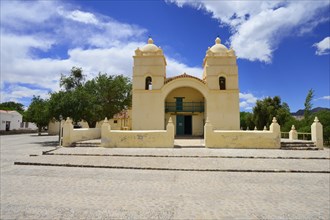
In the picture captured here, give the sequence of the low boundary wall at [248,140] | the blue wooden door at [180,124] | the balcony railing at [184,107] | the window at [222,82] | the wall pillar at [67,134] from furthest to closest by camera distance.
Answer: the blue wooden door at [180,124] < the balcony railing at [184,107] < the window at [222,82] < the wall pillar at [67,134] < the low boundary wall at [248,140]

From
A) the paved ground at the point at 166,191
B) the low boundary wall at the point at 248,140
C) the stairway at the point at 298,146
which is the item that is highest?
the low boundary wall at the point at 248,140

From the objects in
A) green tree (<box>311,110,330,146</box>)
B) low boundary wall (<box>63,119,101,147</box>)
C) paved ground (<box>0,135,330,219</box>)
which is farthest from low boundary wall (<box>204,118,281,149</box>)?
low boundary wall (<box>63,119,101,147</box>)

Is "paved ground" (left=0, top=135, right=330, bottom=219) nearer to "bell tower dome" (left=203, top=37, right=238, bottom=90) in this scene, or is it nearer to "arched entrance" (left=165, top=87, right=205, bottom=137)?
"bell tower dome" (left=203, top=37, right=238, bottom=90)

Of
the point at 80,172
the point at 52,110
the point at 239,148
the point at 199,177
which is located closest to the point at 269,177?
the point at 199,177

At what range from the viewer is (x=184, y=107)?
24.5 meters

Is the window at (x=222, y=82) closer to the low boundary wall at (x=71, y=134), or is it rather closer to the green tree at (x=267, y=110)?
the low boundary wall at (x=71, y=134)

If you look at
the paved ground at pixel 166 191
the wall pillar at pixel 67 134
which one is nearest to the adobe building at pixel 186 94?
the wall pillar at pixel 67 134

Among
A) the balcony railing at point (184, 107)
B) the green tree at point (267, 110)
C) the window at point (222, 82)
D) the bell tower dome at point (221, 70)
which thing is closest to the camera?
the bell tower dome at point (221, 70)

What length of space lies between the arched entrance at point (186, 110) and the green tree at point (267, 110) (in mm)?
16299

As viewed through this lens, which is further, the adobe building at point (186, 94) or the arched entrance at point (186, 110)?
the arched entrance at point (186, 110)

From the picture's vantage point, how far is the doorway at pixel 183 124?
24.8 m

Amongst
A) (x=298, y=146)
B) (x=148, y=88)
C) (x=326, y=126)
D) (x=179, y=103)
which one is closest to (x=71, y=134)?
(x=148, y=88)

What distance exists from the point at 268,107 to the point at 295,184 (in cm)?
3031

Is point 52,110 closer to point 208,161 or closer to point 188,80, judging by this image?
point 188,80
